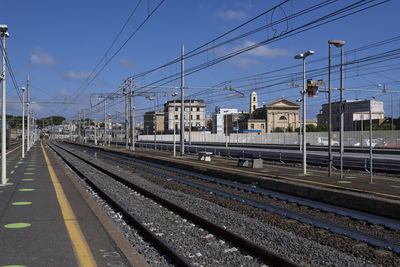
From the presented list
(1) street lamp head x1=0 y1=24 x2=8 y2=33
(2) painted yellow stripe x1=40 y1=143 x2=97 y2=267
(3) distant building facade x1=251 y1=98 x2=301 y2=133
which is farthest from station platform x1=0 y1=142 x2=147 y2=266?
(3) distant building facade x1=251 y1=98 x2=301 y2=133

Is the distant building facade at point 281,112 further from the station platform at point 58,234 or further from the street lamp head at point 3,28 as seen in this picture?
the station platform at point 58,234

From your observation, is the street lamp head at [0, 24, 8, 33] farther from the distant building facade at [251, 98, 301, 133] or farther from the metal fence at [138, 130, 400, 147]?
the distant building facade at [251, 98, 301, 133]

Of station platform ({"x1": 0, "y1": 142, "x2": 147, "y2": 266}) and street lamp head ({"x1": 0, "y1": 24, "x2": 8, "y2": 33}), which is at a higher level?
street lamp head ({"x1": 0, "y1": 24, "x2": 8, "y2": 33})

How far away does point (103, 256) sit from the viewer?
7.03m

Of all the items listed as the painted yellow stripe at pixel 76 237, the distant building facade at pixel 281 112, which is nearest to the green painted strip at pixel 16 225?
the painted yellow stripe at pixel 76 237

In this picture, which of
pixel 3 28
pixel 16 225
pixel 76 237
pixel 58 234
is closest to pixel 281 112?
pixel 3 28

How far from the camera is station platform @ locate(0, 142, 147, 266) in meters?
6.86

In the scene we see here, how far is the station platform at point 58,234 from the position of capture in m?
6.86

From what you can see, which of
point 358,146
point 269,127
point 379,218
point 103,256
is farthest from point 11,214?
point 269,127

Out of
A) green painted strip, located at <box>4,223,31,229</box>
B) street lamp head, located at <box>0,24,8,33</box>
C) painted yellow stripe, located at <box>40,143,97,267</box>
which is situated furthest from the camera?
street lamp head, located at <box>0,24,8,33</box>

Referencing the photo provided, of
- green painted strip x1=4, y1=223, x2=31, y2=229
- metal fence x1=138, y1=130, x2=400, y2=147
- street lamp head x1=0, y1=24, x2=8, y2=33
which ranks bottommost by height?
green painted strip x1=4, y1=223, x2=31, y2=229

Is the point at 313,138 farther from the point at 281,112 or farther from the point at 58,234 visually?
the point at 58,234

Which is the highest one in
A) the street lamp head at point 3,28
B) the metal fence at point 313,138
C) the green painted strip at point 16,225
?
the street lamp head at point 3,28

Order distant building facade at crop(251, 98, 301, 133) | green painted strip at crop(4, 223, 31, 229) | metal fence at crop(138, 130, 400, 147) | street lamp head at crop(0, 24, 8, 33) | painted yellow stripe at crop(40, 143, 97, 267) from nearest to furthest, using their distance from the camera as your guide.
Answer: painted yellow stripe at crop(40, 143, 97, 267) → green painted strip at crop(4, 223, 31, 229) → street lamp head at crop(0, 24, 8, 33) → metal fence at crop(138, 130, 400, 147) → distant building facade at crop(251, 98, 301, 133)
